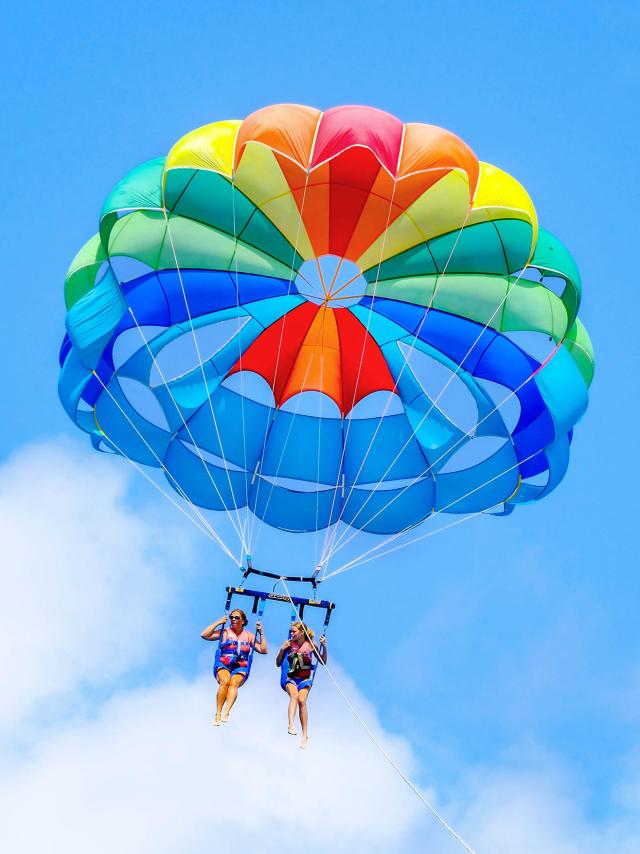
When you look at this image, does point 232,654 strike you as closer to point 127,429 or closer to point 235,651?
point 235,651

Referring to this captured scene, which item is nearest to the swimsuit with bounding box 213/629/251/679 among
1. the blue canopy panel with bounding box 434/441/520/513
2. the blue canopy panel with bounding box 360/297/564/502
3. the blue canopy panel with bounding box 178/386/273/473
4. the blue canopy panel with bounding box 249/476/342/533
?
the blue canopy panel with bounding box 249/476/342/533

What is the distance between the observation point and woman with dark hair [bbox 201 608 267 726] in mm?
10703

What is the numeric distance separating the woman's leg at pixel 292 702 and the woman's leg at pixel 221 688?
533mm

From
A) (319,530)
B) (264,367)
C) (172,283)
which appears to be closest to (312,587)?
(319,530)

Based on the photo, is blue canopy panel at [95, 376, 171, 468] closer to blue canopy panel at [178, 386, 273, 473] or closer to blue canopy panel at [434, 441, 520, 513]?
blue canopy panel at [178, 386, 273, 473]

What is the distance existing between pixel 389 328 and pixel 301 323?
2.95 feet

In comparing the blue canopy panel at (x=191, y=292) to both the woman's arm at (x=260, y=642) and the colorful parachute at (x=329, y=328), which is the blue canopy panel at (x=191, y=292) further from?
the woman's arm at (x=260, y=642)

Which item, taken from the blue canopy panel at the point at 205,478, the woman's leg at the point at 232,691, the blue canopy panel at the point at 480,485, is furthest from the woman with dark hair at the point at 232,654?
the blue canopy panel at the point at 480,485

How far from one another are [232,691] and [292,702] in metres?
0.54

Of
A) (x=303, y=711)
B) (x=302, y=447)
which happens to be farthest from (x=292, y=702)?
(x=302, y=447)

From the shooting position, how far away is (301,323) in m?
12.6

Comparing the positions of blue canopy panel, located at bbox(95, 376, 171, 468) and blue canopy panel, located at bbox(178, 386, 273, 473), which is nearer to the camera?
blue canopy panel, located at bbox(95, 376, 171, 468)

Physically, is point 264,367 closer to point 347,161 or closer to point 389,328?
point 389,328

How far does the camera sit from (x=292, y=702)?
10859 millimetres
